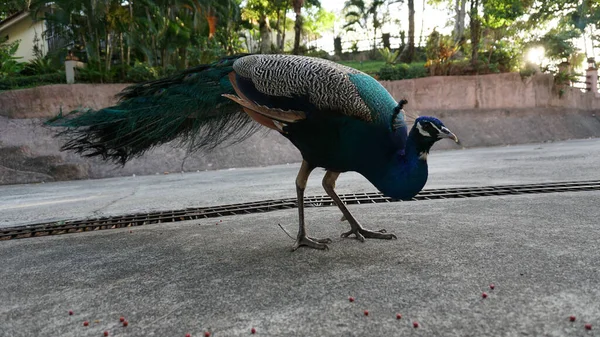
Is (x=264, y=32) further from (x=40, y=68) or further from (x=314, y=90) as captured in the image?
(x=314, y=90)

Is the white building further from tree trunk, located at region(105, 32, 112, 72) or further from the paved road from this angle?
the paved road

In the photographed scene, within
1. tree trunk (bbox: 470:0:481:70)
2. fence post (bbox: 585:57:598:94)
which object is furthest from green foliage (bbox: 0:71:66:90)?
fence post (bbox: 585:57:598:94)

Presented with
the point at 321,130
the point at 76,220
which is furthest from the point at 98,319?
the point at 76,220

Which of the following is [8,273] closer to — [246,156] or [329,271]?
[329,271]

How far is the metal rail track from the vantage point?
175 inches

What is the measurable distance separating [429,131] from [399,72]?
1646cm

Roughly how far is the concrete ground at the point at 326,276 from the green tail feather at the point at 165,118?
798 mm

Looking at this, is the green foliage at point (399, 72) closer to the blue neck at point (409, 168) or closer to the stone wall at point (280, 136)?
the stone wall at point (280, 136)

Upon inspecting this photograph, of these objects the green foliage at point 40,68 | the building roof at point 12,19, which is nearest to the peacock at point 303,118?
the green foliage at point 40,68

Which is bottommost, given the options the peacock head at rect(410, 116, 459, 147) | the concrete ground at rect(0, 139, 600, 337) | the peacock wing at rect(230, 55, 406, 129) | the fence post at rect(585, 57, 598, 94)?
the concrete ground at rect(0, 139, 600, 337)

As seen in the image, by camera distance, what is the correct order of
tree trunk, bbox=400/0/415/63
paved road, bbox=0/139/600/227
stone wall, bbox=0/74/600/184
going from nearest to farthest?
paved road, bbox=0/139/600/227 → stone wall, bbox=0/74/600/184 → tree trunk, bbox=400/0/415/63

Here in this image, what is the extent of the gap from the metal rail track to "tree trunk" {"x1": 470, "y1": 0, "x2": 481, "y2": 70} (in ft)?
50.1

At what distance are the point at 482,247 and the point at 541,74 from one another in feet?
64.9

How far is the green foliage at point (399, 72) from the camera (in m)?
18.4
